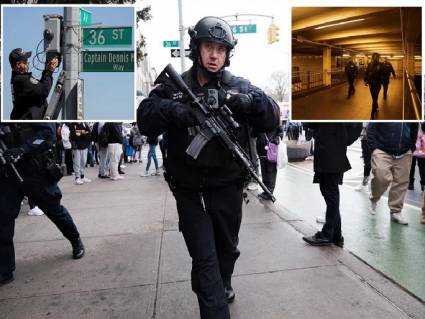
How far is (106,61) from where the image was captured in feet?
10.6

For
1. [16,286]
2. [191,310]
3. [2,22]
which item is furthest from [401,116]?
[16,286]

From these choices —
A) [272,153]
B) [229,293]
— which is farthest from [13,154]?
[272,153]

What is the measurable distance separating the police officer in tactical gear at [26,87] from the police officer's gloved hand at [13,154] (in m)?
0.27

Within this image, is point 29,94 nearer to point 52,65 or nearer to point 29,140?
point 52,65

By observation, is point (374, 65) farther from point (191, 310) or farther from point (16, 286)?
point (16, 286)

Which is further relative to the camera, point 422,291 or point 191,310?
point 422,291

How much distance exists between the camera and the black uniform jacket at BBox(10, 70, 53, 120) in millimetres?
3254

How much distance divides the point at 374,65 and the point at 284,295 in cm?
184

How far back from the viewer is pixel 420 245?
448 centimetres

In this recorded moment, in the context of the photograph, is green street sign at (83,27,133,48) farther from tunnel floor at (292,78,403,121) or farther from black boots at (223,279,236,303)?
black boots at (223,279,236,303)

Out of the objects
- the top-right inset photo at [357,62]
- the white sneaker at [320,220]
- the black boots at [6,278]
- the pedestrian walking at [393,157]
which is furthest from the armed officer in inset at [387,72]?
the black boots at [6,278]

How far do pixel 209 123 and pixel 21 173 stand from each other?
2.06 m

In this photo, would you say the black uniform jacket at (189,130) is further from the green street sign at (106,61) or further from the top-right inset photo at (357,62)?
the top-right inset photo at (357,62)

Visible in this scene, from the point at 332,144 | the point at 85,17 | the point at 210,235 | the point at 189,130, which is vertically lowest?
the point at 210,235
